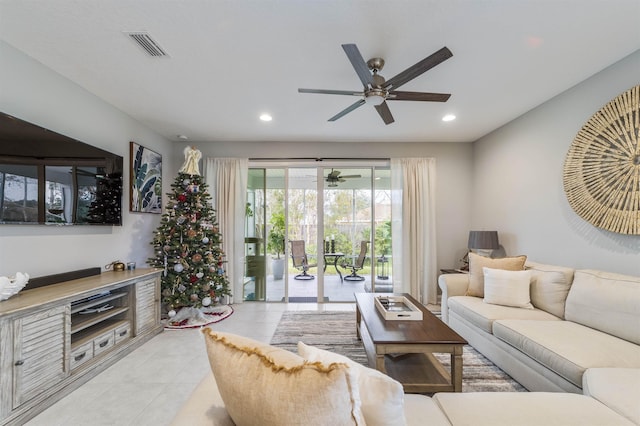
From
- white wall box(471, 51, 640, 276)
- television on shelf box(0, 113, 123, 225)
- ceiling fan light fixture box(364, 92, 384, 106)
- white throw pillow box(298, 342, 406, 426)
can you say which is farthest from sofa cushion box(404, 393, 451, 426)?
television on shelf box(0, 113, 123, 225)

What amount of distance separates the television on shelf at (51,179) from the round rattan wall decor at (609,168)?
15.7 ft

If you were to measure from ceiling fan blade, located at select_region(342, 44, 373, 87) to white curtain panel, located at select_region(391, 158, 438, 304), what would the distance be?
102 inches

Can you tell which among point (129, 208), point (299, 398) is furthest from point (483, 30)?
point (129, 208)

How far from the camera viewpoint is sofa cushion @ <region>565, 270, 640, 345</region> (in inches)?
72.1

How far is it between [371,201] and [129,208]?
3.51 meters

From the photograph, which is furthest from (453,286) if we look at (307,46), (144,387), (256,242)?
(144,387)

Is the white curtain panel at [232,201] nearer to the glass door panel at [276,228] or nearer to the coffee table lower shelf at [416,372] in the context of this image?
the glass door panel at [276,228]

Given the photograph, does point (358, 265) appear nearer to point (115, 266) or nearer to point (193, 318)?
point (193, 318)

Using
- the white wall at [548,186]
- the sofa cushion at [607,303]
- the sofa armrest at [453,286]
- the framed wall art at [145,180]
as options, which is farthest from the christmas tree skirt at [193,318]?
the white wall at [548,186]

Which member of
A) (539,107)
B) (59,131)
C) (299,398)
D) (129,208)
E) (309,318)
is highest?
(539,107)

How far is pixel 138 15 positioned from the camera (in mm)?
1745

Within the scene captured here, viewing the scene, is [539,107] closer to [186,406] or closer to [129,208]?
[186,406]

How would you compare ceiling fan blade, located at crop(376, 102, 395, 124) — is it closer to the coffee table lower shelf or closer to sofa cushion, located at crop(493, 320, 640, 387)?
the coffee table lower shelf

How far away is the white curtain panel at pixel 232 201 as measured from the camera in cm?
430
